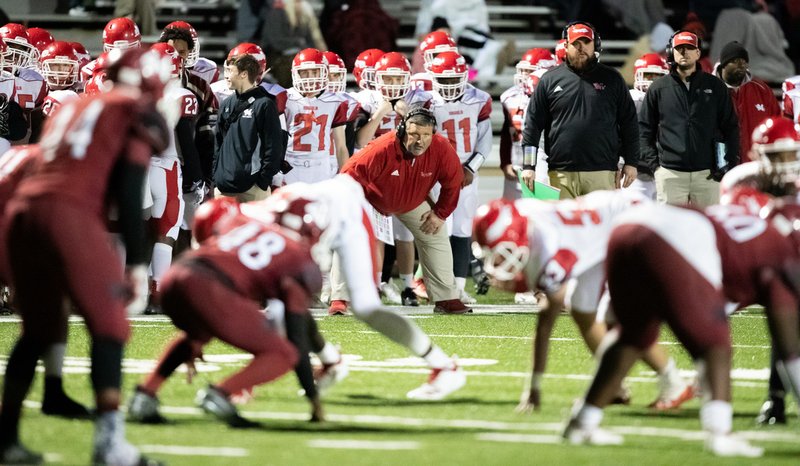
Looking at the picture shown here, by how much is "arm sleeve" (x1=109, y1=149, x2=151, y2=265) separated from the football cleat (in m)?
2.12

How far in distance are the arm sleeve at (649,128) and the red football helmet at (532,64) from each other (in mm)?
1442

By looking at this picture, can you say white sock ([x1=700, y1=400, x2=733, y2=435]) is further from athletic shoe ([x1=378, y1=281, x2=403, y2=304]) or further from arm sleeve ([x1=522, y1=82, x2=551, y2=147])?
athletic shoe ([x1=378, y1=281, x2=403, y2=304])

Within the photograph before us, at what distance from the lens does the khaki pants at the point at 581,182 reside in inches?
408

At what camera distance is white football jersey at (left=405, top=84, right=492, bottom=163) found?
11.7 m

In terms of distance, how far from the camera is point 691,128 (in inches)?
429

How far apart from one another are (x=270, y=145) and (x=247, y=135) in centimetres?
18

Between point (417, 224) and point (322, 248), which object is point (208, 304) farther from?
point (417, 224)

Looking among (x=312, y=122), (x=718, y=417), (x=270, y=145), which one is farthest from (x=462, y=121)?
(x=718, y=417)

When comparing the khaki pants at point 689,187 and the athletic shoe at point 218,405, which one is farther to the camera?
the khaki pants at point 689,187

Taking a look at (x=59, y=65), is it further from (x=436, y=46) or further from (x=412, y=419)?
(x=412, y=419)

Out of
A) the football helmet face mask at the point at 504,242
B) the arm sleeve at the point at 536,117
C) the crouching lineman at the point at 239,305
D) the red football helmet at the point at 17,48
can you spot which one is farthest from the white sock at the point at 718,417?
the red football helmet at the point at 17,48

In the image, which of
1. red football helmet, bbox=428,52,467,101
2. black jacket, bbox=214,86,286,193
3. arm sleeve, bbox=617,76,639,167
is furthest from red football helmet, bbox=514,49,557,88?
black jacket, bbox=214,86,286,193

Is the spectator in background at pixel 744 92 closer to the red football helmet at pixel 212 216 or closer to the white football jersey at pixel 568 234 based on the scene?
the white football jersey at pixel 568 234

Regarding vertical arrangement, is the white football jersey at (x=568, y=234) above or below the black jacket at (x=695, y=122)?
above
